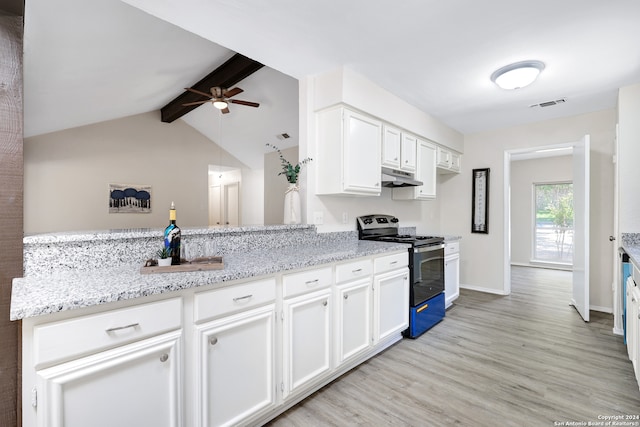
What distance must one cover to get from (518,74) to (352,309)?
2.36 m

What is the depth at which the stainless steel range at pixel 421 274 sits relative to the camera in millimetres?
2801

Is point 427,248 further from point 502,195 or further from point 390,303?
point 502,195

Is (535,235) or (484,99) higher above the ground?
(484,99)

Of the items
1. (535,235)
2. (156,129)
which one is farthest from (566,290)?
(156,129)

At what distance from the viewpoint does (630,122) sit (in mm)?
2877

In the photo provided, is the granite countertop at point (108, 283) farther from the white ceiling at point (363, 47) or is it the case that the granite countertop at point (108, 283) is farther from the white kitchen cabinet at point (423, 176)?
the white kitchen cabinet at point (423, 176)

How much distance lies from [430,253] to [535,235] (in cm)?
522

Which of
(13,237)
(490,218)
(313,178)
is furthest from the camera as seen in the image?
(490,218)

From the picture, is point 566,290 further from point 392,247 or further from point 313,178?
point 313,178

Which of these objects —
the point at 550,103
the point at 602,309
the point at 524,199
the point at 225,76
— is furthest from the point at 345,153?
the point at 524,199

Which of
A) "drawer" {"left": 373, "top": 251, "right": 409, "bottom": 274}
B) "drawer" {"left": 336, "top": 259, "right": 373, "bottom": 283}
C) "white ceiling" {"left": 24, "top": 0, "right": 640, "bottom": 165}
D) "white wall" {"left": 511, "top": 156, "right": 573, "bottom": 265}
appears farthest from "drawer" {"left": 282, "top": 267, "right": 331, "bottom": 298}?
"white wall" {"left": 511, "top": 156, "right": 573, "bottom": 265}

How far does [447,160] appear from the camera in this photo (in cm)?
433

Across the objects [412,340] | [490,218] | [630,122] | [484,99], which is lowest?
[412,340]

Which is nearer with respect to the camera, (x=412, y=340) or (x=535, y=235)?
(x=412, y=340)
